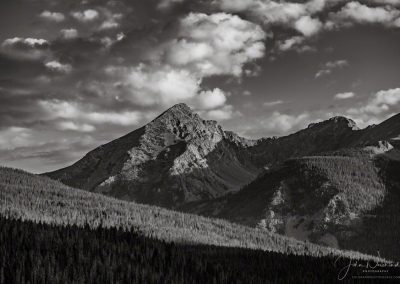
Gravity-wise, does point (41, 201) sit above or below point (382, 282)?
above

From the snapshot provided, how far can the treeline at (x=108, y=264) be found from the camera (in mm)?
7755

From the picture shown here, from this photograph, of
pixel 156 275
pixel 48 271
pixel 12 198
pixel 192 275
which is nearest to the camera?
pixel 48 271

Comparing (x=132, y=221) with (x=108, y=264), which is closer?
(x=108, y=264)

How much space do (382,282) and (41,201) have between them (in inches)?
665

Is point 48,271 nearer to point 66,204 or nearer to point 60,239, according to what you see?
point 60,239

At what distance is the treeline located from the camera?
25.4 feet

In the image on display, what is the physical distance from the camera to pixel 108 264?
8500 millimetres

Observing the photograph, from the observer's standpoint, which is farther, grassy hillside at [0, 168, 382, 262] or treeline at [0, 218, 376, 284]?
grassy hillside at [0, 168, 382, 262]

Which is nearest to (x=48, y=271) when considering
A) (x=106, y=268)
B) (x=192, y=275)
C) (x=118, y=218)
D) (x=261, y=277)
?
(x=106, y=268)

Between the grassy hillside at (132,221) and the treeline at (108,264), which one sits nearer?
the treeline at (108,264)

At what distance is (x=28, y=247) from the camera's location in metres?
9.55

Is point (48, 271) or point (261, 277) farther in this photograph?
point (261, 277)

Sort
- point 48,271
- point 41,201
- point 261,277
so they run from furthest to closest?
point 41,201 → point 261,277 → point 48,271

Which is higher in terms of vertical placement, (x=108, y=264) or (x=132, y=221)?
(x=132, y=221)
